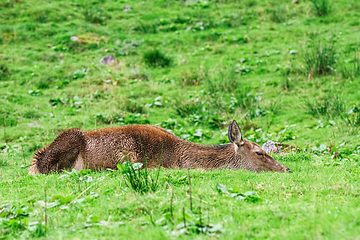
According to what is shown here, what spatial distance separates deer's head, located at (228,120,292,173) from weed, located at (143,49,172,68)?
829 cm

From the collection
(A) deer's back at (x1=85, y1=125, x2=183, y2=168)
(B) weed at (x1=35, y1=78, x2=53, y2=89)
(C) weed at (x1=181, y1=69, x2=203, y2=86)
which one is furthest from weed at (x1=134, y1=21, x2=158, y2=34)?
(A) deer's back at (x1=85, y1=125, x2=183, y2=168)

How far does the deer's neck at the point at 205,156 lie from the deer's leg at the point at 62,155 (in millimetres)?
1809

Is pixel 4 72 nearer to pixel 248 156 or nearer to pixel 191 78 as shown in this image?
pixel 191 78

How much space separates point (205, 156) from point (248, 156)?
777mm

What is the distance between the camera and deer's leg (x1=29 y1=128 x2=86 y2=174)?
6676 millimetres

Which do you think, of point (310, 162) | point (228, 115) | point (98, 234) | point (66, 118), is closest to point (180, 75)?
point (228, 115)

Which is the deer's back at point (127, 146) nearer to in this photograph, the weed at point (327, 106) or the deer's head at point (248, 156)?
the deer's head at point (248, 156)

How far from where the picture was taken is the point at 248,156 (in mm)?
6855

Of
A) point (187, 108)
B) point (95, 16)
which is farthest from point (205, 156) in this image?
point (95, 16)

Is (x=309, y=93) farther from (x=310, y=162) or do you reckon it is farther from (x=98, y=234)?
(x=98, y=234)

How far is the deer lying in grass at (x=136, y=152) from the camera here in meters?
6.73

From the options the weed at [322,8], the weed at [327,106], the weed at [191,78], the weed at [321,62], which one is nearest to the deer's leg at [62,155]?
the weed at [327,106]

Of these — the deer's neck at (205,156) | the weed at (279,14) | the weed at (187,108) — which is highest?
the weed at (279,14)

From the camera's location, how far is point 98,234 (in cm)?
347
